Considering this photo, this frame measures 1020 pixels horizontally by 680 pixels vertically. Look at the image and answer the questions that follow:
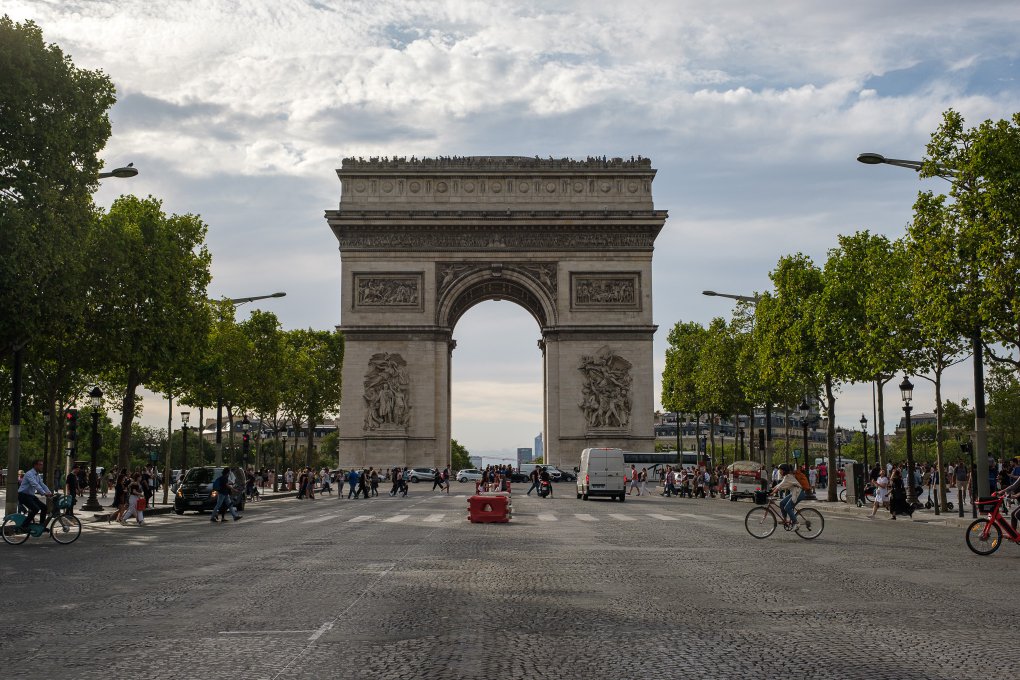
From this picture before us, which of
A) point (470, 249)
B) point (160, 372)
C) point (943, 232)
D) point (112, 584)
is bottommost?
point (112, 584)

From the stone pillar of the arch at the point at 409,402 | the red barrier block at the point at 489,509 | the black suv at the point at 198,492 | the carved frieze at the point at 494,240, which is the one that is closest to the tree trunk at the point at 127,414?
the black suv at the point at 198,492

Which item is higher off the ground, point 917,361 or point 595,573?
point 917,361

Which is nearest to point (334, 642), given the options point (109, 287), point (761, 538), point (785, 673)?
point (785, 673)

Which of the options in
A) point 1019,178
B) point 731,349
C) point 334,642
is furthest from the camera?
point 731,349

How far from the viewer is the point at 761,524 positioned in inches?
864

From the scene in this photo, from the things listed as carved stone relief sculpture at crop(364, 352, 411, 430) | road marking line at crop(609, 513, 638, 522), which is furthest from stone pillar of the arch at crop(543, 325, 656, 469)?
road marking line at crop(609, 513, 638, 522)

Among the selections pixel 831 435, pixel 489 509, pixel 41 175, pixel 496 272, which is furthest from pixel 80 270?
pixel 496 272

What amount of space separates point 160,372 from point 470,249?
29069mm

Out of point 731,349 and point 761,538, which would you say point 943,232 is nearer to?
point 761,538

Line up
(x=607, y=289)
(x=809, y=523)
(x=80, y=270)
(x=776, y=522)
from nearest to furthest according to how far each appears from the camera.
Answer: (x=809, y=523) < (x=776, y=522) < (x=80, y=270) < (x=607, y=289)

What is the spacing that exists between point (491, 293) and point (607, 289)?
817cm

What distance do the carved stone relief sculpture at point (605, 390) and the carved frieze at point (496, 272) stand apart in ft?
16.0

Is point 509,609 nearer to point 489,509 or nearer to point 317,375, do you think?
point 489,509

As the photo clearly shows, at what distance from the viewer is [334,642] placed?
9023 millimetres
